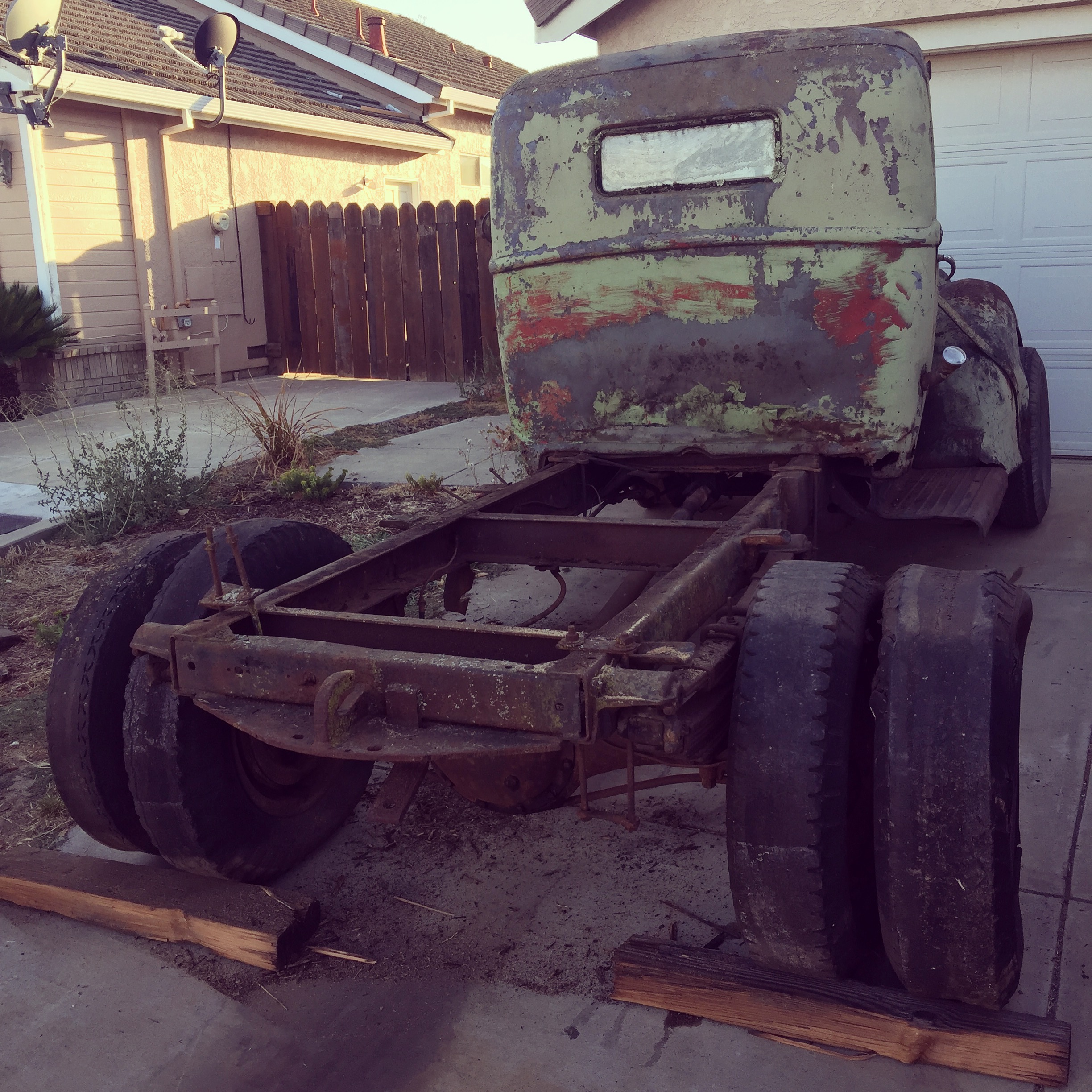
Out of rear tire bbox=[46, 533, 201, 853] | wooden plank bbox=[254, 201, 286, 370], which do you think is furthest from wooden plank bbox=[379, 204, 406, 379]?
rear tire bbox=[46, 533, 201, 853]

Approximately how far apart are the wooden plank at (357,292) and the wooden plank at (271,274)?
3.89 feet

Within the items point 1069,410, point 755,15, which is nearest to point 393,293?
point 755,15

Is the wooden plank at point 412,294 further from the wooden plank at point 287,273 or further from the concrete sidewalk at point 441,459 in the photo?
the concrete sidewalk at point 441,459

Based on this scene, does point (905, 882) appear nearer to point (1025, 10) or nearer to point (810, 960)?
point (810, 960)

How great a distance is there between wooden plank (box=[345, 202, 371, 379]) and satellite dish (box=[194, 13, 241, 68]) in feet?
7.25

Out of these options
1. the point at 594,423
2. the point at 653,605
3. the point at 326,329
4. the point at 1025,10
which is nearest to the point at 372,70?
the point at 326,329

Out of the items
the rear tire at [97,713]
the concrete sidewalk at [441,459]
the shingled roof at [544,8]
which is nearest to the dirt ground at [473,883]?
the rear tire at [97,713]

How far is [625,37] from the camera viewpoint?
7.93 m

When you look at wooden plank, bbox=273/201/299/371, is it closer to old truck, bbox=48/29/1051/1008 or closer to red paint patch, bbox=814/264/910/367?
old truck, bbox=48/29/1051/1008

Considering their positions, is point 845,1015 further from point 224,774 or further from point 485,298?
point 485,298

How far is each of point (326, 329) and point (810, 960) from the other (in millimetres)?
12441

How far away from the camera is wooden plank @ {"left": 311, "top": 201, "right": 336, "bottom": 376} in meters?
13.5

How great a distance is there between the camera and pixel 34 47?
10641mm

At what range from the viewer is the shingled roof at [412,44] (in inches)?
696
